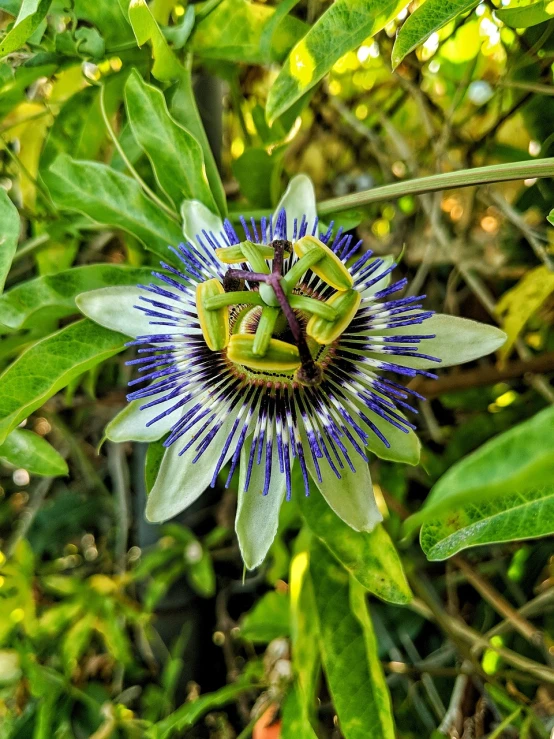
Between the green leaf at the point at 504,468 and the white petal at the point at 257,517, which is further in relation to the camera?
the white petal at the point at 257,517

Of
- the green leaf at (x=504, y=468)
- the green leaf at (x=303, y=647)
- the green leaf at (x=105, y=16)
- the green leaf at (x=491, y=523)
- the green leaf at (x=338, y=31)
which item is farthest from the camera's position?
the green leaf at (x=303, y=647)

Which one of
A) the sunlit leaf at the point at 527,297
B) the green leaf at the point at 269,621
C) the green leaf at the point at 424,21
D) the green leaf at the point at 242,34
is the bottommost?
the green leaf at the point at 269,621

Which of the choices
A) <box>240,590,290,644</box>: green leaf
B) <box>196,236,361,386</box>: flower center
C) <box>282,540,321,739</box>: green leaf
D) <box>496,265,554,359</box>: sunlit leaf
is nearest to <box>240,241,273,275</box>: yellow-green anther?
<box>196,236,361,386</box>: flower center

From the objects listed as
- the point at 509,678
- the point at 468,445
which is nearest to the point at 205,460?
the point at 468,445

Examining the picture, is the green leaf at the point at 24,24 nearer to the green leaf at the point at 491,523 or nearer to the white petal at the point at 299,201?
the white petal at the point at 299,201

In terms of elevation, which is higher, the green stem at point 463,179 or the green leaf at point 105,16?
the green leaf at point 105,16

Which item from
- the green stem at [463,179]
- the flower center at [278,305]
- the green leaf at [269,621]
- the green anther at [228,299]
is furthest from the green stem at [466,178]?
the green leaf at [269,621]

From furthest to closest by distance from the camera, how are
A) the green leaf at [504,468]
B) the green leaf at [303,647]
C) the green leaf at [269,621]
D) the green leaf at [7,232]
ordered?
the green leaf at [269,621] < the green leaf at [303,647] < the green leaf at [7,232] < the green leaf at [504,468]

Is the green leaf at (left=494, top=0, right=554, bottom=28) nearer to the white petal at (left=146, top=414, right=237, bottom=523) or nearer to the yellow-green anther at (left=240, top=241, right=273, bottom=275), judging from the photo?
the yellow-green anther at (left=240, top=241, right=273, bottom=275)
